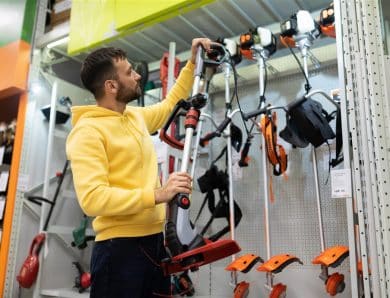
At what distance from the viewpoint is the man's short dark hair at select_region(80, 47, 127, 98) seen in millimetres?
1631

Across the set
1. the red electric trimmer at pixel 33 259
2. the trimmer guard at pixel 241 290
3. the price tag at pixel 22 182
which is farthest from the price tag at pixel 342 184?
the price tag at pixel 22 182

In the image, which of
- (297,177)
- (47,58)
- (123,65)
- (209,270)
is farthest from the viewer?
(47,58)

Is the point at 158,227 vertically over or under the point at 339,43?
under

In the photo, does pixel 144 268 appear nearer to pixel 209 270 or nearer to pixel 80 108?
pixel 80 108

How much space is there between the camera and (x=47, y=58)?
10.4 ft

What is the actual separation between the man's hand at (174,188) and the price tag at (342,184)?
26.7 inches

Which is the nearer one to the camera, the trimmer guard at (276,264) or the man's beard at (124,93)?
the man's beard at (124,93)

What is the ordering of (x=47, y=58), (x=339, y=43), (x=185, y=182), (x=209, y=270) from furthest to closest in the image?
(x=47, y=58) → (x=209, y=270) → (x=339, y=43) → (x=185, y=182)

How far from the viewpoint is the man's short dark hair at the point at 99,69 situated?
1.63 m

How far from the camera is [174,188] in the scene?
1.33 meters

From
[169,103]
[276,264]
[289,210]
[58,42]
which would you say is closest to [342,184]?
[276,264]

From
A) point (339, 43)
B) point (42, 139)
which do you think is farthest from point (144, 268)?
point (42, 139)

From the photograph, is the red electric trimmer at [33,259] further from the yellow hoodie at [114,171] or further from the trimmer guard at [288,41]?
the trimmer guard at [288,41]

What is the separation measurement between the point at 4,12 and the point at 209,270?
2659mm
